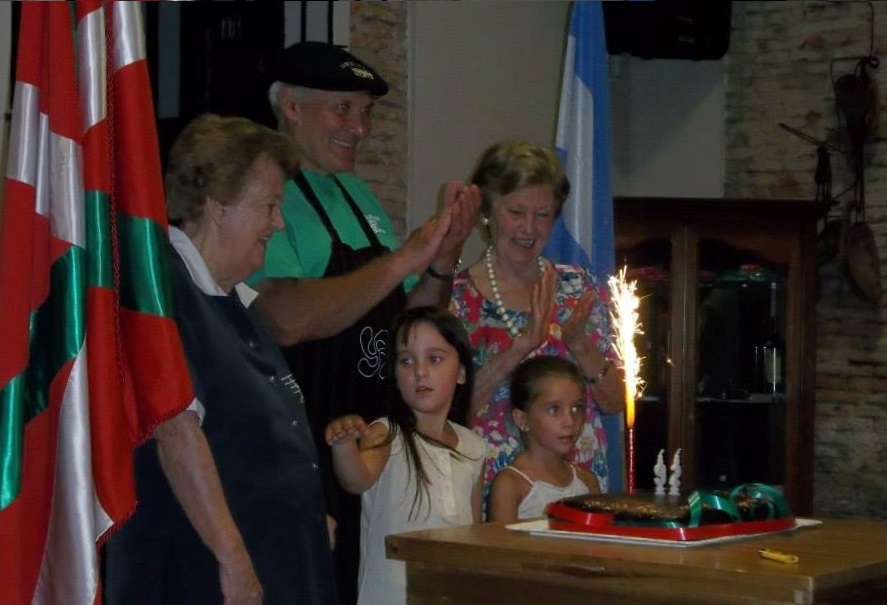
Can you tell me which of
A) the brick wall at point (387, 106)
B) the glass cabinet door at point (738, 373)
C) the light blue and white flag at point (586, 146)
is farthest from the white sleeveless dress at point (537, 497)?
the glass cabinet door at point (738, 373)

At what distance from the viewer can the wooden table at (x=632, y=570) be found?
68.2 inches

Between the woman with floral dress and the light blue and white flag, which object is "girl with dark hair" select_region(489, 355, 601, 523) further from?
the light blue and white flag

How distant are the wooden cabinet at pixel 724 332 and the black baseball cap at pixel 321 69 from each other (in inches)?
110

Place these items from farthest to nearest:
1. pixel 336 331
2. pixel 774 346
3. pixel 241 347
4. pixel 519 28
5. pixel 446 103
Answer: pixel 774 346 → pixel 519 28 → pixel 446 103 → pixel 336 331 → pixel 241 347

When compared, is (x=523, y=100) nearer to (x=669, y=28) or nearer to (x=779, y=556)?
(x=669, y=28)

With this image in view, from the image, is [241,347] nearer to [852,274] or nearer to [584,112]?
[584,112]

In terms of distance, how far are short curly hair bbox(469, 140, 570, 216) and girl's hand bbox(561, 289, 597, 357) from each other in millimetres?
231

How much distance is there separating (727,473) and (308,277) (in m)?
3.43

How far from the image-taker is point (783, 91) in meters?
6.03

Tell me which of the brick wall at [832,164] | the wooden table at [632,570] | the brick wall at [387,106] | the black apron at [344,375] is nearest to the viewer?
the wooden table at [632,570]

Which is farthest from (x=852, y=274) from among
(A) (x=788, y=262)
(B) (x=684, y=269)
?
(B) (x=684, y=269)

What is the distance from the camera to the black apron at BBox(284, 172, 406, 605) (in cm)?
263

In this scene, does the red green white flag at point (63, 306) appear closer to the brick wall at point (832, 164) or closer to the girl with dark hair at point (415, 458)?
the girl with dark hair at point (415, 458)

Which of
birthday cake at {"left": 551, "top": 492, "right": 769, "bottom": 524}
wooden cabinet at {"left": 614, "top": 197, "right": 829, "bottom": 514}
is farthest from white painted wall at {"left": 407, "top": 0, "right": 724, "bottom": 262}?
birthday cake at {"left": 551, "top": 492, "right": 769, "bottom": 524}
